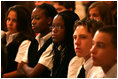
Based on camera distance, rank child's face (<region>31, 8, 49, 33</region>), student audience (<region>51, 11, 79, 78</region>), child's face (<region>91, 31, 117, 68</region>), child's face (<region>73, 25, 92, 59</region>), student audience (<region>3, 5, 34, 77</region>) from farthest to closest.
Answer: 1. student audience (<region>3, 5, 34, 77</region>)
2. child's face (<region>31, 8, 49, 33</region>)
3. student audience (<region>51, 11, 79, 78</region>)
4. child's face (<region>73, 25, 92, 59</region>)
5. child's face (<region>91, 31, 117, 68</region>)

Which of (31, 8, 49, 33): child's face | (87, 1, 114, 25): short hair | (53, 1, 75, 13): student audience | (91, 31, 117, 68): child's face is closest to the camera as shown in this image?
(91, 31, 117, 68): child's face

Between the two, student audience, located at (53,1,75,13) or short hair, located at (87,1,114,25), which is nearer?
short hair, located at (87,1,114,25)

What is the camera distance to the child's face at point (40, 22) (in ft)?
9.64

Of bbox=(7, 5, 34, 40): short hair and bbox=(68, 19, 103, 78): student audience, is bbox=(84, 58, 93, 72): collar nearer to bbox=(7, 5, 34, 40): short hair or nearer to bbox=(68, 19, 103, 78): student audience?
bbox=(68, 19, 103, 78): student audience

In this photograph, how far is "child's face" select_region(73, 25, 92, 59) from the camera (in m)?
2.20

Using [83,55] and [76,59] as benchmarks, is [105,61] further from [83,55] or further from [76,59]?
[76,59]

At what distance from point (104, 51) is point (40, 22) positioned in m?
1.13

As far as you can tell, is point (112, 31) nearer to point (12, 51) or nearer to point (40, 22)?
point (40, 22)

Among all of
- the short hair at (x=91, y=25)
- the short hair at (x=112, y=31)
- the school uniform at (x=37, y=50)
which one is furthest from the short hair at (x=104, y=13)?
the short hair at (x=112, y=31)

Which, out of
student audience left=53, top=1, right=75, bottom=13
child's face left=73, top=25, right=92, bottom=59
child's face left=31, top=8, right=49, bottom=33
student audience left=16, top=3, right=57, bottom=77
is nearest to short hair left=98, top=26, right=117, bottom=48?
child's face left=73, top=25, right=92, bottom=59

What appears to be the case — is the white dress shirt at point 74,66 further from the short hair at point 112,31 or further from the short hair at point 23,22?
the short hair at point 23,22

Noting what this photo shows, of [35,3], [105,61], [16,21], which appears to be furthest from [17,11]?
[105,61]

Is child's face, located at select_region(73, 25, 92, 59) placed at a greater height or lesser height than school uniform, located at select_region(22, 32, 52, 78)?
greater

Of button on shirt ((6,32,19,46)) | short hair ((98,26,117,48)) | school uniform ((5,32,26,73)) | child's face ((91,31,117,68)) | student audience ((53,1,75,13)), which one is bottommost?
school uniform ((5,32,26,73))
